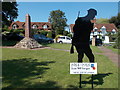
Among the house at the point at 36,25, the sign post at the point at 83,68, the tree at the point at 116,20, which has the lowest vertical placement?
the sign post at the point at 83,68

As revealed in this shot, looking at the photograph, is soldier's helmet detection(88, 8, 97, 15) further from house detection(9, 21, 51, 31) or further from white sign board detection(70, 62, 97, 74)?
house detection(9, 21, 51, 31)

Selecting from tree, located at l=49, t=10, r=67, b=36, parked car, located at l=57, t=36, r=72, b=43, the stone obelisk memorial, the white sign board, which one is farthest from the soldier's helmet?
tree, located at l=49, t=10, r=67, b=36

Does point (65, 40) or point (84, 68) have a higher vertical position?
point (65, 40)

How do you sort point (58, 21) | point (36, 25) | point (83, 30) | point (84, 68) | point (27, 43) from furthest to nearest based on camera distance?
point (36, 25)
point (58, 21)
point (27, 43)
point (83, 30)
point (84, 68)

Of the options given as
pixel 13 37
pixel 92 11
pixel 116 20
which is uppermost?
pixel 116 20

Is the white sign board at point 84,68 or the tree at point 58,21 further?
the tree at point 58,21

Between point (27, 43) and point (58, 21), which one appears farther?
point (58, 21)

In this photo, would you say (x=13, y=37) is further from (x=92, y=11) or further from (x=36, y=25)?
(x=36, y=25)

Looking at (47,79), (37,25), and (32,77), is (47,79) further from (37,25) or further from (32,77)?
(37,25)

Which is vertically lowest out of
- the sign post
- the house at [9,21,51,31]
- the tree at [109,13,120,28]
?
the sign post

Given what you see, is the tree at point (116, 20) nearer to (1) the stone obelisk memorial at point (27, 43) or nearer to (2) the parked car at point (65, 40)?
(2) the parked car at point (65, 40)

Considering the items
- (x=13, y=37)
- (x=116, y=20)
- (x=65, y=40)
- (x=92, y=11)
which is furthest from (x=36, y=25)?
(x=92, y=11)

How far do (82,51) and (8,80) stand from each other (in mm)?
2792

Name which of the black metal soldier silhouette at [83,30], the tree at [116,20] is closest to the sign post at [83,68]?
the black metal soldier silhouette at [83,30]
